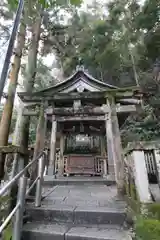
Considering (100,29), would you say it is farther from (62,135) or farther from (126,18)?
(62,135)

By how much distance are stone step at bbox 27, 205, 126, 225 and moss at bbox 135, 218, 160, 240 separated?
514 millimetres

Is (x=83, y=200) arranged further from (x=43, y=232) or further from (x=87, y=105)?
(x=87, y=105)

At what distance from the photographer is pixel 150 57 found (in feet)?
49.2

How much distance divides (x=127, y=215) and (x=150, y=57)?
15.9 metres

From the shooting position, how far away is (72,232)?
2342 mm

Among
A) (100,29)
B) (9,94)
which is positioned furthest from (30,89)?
(100,29)

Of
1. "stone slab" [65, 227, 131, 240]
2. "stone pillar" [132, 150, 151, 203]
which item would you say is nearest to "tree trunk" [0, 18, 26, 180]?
"stone slab" [65, 227, 131, 240]

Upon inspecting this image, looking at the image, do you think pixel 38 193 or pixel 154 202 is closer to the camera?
pixel 154 202

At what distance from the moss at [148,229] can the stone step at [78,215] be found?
1.69ft

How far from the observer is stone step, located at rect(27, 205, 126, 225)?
2635mm

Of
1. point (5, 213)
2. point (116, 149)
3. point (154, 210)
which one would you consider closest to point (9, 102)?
point (5, 213)

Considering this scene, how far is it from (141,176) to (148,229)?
0.72 metres

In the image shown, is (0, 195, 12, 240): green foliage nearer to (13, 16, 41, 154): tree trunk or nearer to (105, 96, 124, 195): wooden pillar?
(105, 96, 124, 195): wooden pillar

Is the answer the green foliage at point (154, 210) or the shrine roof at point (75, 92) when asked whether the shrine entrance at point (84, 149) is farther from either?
the green foliage at point (154, 210)
